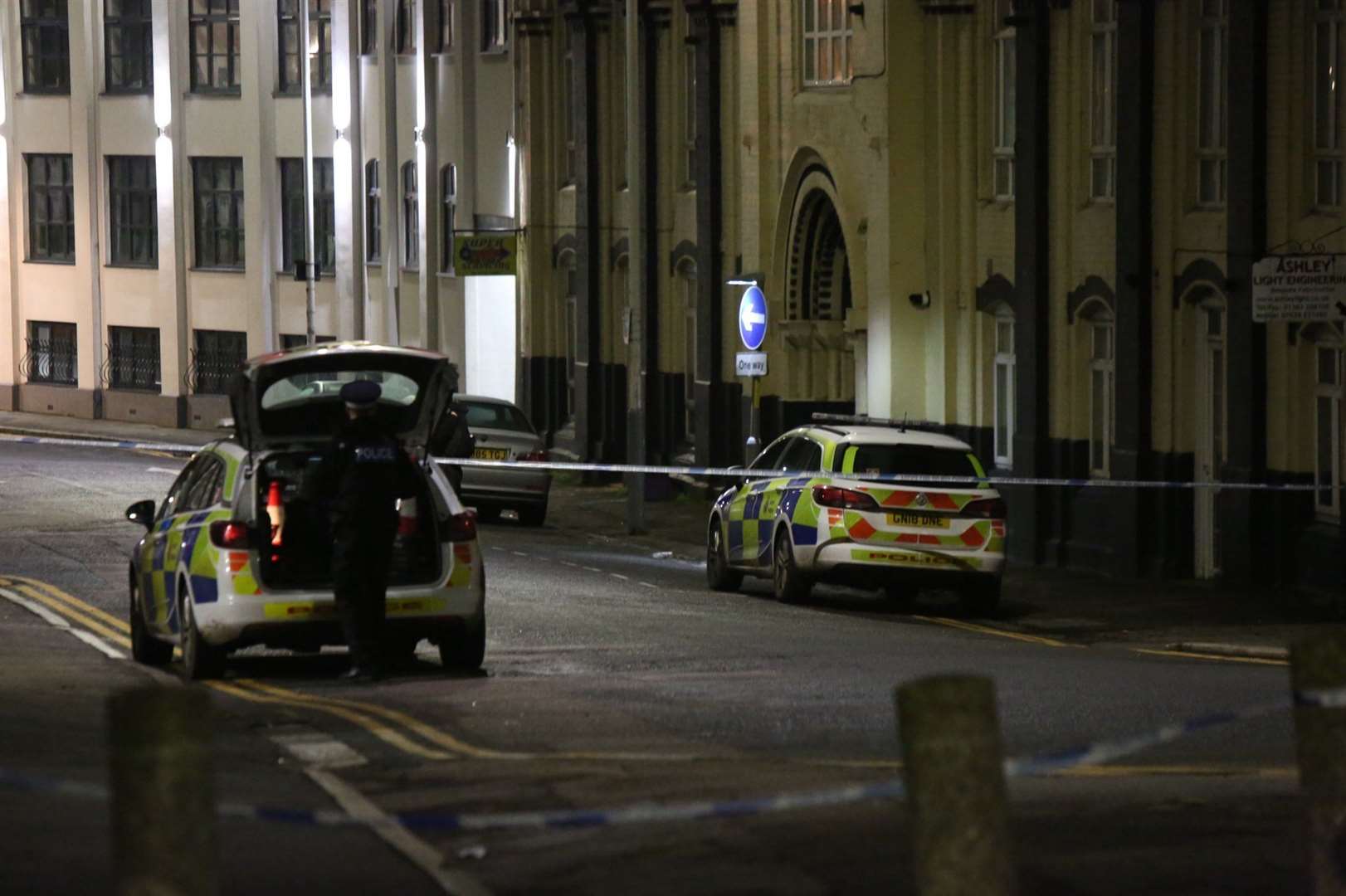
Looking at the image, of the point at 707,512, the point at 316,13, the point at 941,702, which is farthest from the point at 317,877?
the point at 316,13

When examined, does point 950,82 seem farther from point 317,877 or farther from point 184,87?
point 184,87

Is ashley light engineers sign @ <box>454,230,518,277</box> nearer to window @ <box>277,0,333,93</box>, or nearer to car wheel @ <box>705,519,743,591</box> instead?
window @ <box>277,0,333,93</box>

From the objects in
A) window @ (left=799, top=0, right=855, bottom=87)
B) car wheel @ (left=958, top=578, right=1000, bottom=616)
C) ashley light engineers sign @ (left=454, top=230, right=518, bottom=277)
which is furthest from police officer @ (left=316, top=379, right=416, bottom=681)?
ashley light engineers sign @ (left=454, top=230, right=518, bottom=277)

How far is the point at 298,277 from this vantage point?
49.0 meters

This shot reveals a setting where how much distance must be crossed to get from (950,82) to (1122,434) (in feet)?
21.6

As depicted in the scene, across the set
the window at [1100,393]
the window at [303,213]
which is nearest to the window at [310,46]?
the window at [303,213]

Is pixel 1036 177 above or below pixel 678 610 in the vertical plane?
above

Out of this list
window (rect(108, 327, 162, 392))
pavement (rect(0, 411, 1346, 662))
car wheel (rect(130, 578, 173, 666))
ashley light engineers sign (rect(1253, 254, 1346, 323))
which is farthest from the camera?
window (rect(108, 327, 162, 392))

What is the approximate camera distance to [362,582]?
14.6m

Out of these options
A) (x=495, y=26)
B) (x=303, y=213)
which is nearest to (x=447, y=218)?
(x=495, y=26)

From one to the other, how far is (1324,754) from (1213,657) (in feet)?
40.3

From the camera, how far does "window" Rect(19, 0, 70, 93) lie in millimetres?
58500

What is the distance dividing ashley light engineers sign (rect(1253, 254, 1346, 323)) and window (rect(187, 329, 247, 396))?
36.0 metres

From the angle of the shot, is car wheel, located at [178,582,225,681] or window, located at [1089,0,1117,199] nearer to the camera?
car wheel, located at [178,582,225,681]
